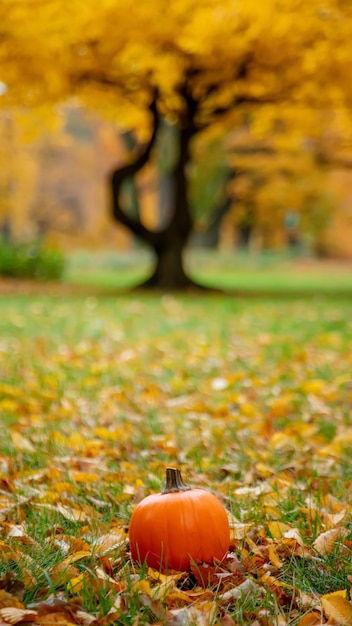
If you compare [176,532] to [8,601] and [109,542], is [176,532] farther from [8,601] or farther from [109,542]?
[8,601]

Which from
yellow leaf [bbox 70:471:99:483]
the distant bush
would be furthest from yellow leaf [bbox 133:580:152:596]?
the distant bush

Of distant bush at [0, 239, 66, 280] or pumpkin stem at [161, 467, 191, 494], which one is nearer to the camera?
pumpkin stem at [161, 467, 191, 494]

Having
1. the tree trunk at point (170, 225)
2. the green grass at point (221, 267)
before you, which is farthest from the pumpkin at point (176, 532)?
the green grass at point (221, 267)

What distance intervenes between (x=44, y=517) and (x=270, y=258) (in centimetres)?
2907

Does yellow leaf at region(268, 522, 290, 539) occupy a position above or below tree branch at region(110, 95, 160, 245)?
below

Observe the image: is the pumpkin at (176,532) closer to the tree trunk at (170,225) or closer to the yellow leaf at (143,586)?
the yellow leaf at (143,586)

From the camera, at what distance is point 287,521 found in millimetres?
2723

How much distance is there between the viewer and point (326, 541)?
2.49 m

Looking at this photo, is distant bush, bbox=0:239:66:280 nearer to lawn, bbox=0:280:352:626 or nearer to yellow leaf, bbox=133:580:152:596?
lawn, bbox=0:280:352:626

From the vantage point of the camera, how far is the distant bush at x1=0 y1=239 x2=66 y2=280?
1875cm

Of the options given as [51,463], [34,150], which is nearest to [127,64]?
[51,463]

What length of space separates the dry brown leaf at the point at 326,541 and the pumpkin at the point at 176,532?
300 mm

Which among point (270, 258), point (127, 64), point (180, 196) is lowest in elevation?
point (270, 258)

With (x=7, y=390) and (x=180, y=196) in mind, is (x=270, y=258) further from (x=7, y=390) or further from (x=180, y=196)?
(x=7, y=390)
